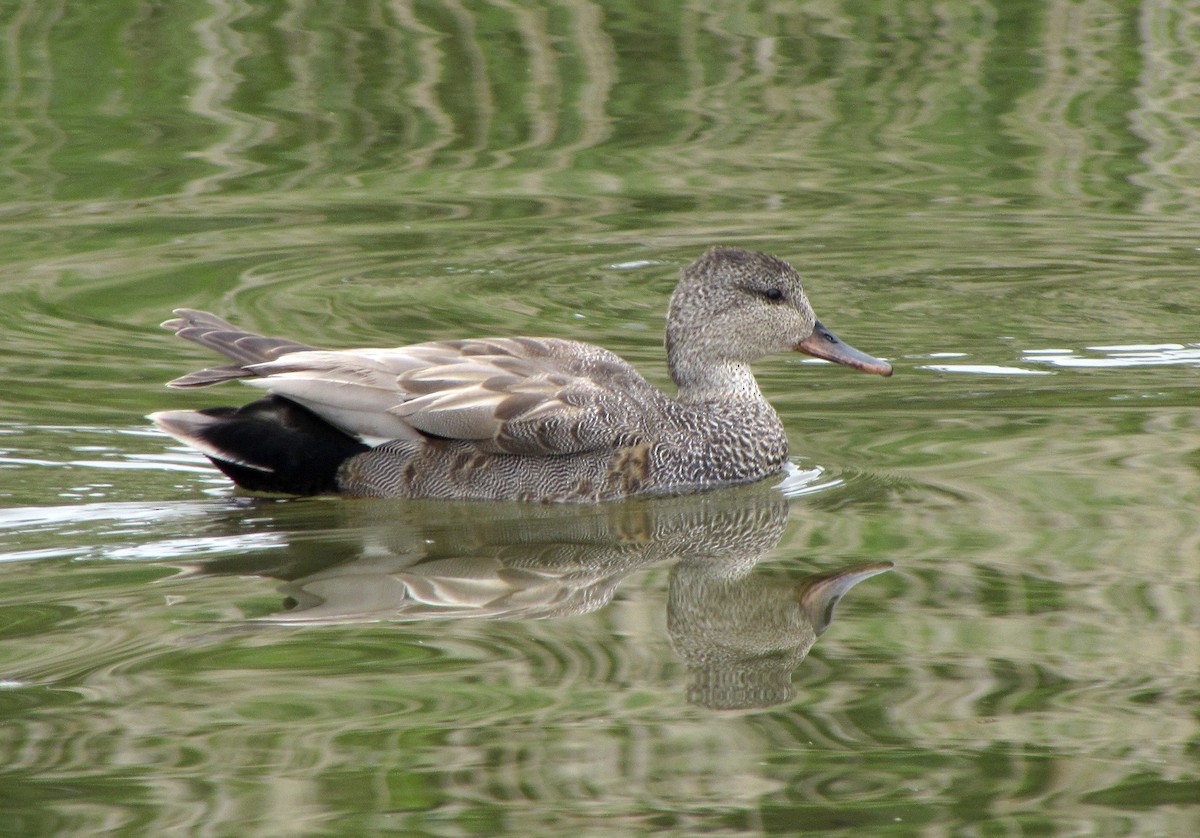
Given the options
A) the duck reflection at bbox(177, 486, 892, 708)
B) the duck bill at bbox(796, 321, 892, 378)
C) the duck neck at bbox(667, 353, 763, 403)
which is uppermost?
the duck bill at bbox(796, 321, 892, 378)

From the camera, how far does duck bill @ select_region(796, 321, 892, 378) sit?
8172mm

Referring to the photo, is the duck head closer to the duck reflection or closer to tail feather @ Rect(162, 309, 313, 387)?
the duck reflection

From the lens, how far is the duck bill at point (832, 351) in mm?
8172

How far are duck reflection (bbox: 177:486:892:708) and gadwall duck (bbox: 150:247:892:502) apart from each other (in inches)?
4.6

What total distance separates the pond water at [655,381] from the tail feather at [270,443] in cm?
11

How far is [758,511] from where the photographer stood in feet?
24.4

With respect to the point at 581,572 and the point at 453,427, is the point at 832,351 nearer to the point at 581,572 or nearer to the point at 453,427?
the point at 453,427

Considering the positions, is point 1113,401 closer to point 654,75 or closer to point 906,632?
point 906,632

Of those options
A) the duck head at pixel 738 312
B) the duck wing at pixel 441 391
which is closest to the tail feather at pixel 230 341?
the duck wing at pixel 441 391

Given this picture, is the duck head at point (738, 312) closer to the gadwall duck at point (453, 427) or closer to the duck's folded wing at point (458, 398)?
the gadwall duck at point (453, 427)

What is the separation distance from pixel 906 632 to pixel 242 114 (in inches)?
385

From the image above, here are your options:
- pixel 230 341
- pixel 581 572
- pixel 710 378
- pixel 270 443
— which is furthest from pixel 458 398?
pixel 710 378

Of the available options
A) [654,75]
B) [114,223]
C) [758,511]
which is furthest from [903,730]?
[654,75]

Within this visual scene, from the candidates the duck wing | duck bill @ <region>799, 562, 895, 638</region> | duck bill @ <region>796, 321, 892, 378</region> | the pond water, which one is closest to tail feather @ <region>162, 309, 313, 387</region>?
the duck wing
